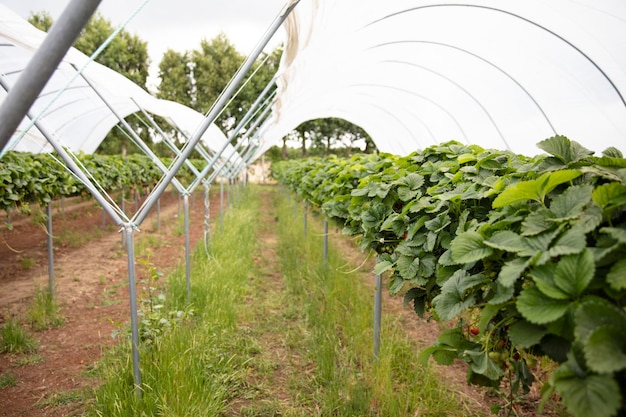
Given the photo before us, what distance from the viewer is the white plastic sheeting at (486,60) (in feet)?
9.83

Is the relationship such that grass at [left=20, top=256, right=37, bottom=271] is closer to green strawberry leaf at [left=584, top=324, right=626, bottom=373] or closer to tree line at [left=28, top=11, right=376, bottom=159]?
green strawberry leaf at [left=584, top=324, right=626, bottom=373]

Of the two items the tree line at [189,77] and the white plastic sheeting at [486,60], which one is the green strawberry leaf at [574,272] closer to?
the white plastic sheeting at [486,60]

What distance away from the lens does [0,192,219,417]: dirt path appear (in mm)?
2744

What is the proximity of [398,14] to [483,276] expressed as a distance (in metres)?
3.92

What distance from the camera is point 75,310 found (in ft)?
14.1

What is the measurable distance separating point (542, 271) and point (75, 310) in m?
4.75

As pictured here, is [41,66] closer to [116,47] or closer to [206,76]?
[116,47]

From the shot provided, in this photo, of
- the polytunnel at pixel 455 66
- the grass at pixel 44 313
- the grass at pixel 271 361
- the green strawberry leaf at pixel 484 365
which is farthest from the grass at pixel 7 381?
the green strawberry leaf at pixel 484 365

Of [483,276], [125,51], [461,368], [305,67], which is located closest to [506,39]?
[305,67]

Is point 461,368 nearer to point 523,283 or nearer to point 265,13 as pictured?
point 523,283

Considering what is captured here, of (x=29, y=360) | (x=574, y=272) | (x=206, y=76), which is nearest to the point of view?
(x=574, y=272)

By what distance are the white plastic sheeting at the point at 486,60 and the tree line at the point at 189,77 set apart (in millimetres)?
15426

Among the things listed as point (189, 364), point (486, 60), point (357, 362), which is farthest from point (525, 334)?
point (486, 60)

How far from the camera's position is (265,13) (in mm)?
3443
